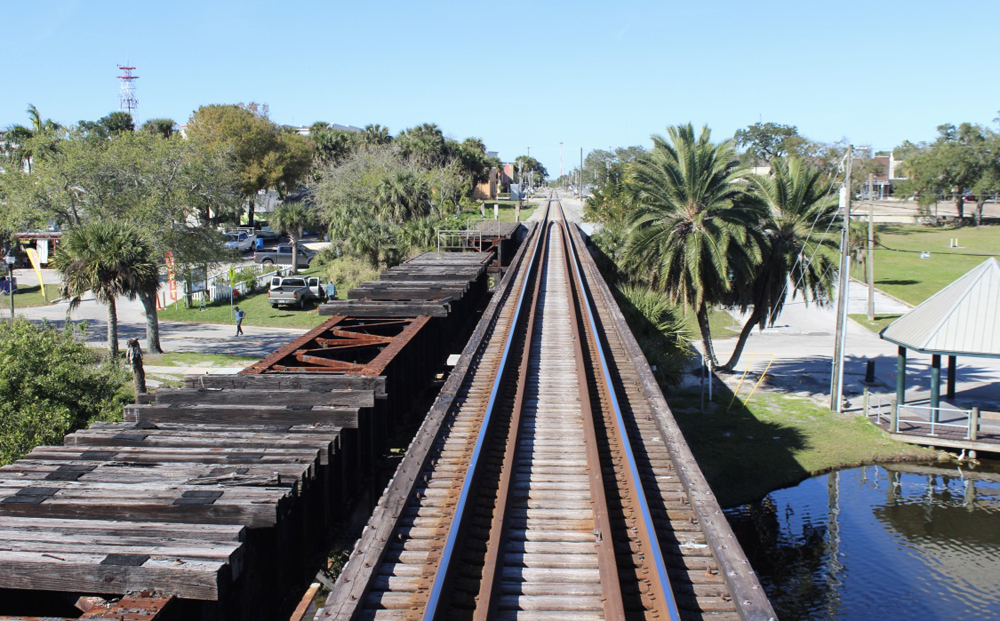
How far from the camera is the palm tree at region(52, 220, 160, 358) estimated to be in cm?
2392

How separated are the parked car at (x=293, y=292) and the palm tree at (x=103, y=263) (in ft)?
45.8

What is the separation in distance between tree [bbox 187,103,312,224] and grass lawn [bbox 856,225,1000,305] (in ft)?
168

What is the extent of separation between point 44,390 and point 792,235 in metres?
22.9

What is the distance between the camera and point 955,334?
2172 cm

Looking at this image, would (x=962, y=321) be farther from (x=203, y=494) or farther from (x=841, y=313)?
(x=203, y=494)

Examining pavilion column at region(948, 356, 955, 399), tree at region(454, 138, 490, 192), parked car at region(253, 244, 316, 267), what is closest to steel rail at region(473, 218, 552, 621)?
pavilion column at region(948, 356, 955, 399)

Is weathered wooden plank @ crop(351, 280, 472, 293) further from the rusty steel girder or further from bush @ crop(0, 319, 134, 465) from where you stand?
bush @ crop(0, 319, 134, 465)

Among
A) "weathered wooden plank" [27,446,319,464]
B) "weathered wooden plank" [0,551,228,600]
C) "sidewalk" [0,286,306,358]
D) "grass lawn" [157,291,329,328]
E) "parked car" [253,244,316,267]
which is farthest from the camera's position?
"parked car" [253,244,316,267]

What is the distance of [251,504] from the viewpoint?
5777 mm

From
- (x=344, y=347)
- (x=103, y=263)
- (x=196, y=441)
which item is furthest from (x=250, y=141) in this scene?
(x=196, y=441)

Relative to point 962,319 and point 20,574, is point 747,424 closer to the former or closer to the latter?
point 962,319

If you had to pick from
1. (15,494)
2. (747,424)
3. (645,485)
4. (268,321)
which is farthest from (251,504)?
(268,321)

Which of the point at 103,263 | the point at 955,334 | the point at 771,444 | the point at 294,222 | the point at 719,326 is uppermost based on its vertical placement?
the point at 294,222

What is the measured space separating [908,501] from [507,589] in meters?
15.1
